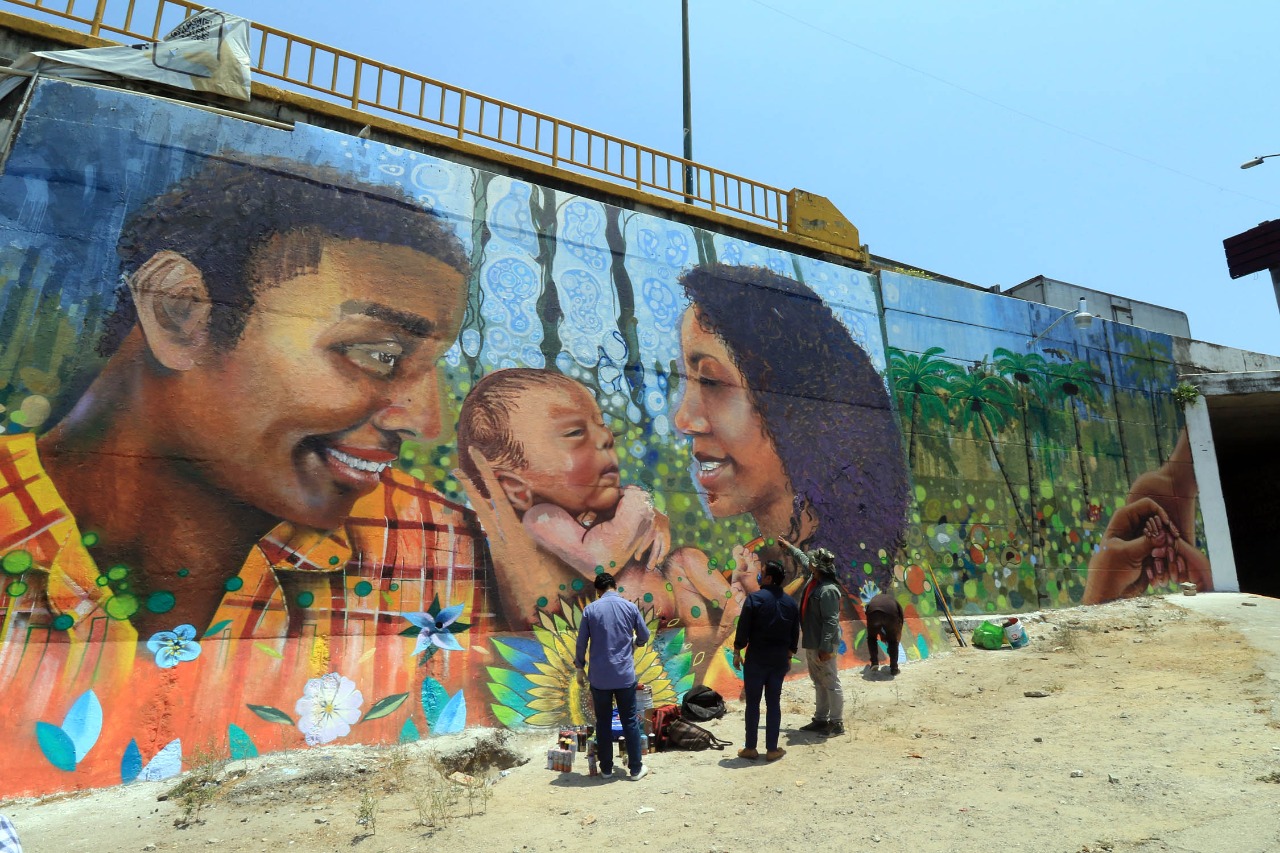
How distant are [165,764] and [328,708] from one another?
3.69 feet

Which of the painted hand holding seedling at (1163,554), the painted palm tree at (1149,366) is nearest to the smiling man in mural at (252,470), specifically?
the painted hand holding seedling at (1163,554)

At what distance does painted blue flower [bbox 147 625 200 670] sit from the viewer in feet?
19.6

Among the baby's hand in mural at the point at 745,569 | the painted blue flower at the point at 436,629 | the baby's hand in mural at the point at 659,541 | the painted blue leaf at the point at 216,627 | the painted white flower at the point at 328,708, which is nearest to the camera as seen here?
the painted blue leaf at the point at 216,627

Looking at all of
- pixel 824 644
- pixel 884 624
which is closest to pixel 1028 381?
pixel 884 624

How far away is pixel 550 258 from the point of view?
8.77 m

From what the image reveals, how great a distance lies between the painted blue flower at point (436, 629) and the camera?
275 inches

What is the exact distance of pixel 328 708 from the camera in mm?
6391

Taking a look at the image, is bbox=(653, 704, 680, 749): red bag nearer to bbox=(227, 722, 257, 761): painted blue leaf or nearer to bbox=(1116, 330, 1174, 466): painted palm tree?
bbox=(227, 722, 257, 761): painted blue leaf

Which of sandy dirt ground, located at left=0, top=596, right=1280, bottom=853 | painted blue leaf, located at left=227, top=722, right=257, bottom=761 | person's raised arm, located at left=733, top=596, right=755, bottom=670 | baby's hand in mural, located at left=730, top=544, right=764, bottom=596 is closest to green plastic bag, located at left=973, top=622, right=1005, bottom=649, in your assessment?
sandy dirt ground, located at left=0, top=596, right=1280, bottom=853

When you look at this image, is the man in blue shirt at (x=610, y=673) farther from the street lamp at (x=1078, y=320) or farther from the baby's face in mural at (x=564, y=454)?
the street lamp at (x=1078, y=320)

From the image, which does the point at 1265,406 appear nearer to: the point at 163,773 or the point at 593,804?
the point at 593,804

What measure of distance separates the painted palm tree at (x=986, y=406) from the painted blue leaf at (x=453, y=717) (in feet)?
26.9

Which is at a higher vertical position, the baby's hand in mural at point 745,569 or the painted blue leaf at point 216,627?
the baby's hand in mural at point 745,569

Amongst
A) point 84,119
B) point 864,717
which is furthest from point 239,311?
point 864,717
